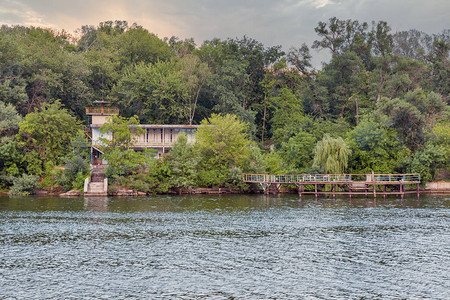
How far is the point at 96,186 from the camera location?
55.2m

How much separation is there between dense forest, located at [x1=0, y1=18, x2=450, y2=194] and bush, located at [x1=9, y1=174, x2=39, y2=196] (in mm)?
176

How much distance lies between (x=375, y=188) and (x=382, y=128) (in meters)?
8.99

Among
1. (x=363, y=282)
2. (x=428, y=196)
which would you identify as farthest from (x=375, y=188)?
(x=363, y=282)

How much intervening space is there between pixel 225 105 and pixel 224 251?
4584cm

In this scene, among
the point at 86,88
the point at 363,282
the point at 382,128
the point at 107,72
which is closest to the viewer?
the point at 363,282

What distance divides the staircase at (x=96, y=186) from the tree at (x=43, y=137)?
4600 mm

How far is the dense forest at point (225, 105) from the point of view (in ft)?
189

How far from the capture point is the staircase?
5440 cm

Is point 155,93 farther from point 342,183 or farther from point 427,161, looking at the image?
point 427,161

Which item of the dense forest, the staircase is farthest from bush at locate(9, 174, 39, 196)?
the staircase

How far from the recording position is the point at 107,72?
75188mm

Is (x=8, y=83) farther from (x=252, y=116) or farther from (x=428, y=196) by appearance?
(x=428, y=196)

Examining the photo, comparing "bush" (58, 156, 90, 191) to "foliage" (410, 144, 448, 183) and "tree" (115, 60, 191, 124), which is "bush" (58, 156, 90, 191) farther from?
"foliage" (410, 144, 448, 183)

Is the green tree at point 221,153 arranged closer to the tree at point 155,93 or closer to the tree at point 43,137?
the tree at point 155,93
